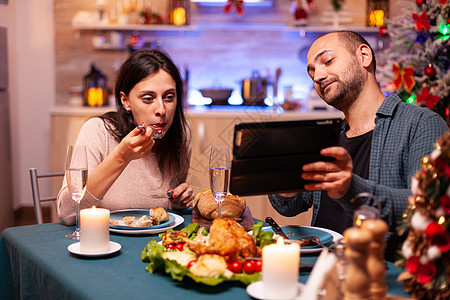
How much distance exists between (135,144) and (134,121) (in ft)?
1.59

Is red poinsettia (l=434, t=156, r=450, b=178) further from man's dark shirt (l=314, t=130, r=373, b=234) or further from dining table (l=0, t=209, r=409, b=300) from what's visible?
man's dark shirt (l=314, t=130, r=373, b=234)

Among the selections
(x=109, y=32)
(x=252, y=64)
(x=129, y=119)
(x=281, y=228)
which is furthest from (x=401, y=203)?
(x=109, y=32)

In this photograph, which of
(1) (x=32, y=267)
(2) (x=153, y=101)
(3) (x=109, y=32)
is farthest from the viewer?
(3) (x=109, y=32)

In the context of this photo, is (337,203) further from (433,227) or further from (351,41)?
(433,227)

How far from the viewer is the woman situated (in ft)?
6.34

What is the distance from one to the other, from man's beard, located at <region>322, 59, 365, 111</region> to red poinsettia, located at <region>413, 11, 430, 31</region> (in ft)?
4.99

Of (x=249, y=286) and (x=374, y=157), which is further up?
(x=374, y=157)

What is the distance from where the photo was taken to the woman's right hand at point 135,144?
162cm

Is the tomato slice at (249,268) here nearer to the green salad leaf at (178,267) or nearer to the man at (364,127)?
the green salad leaf at (178,267)

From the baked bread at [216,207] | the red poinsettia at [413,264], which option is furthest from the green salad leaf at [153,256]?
the red poinsettia at [413,264]

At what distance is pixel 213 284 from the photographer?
3.35 feet

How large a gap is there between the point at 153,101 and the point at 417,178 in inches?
49.6

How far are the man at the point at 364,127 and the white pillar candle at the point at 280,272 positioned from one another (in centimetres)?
53

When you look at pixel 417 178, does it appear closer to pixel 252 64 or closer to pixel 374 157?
pixel 374 157
